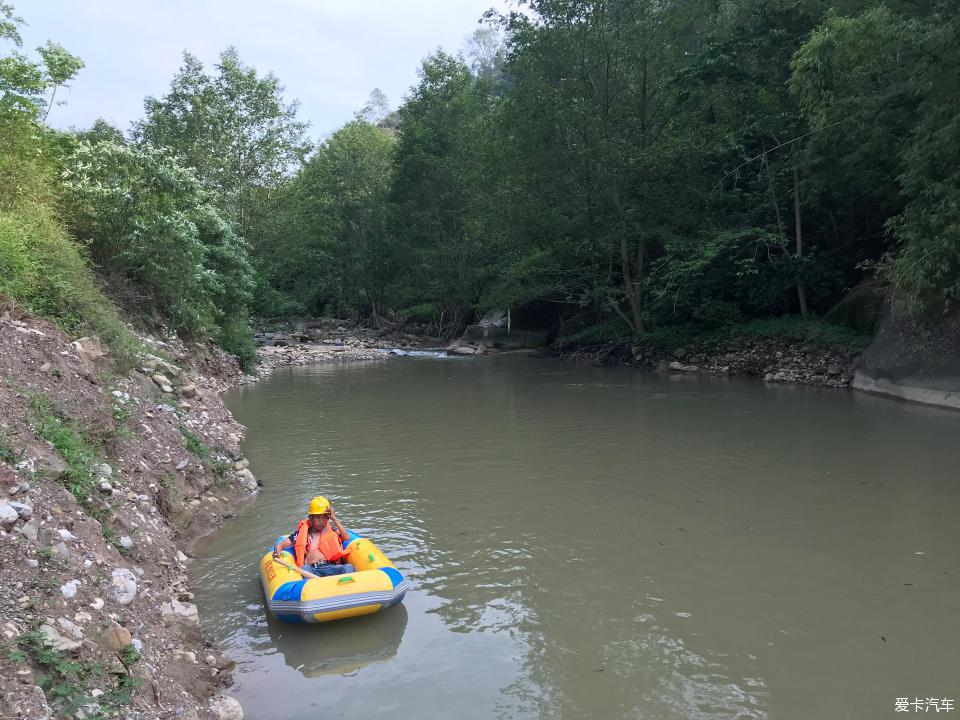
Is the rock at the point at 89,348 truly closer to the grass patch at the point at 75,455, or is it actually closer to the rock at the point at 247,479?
the grass patch at the point at 75,455

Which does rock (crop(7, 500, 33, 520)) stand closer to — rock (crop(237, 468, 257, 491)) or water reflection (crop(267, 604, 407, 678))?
water reflection (crop(267, 604, 407, 678))

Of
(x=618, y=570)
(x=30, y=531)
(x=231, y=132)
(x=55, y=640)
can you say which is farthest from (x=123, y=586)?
(x=231, y=132)

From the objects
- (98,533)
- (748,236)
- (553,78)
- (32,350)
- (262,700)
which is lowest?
(262,700)

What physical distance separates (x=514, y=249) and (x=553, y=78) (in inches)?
Answer: 269

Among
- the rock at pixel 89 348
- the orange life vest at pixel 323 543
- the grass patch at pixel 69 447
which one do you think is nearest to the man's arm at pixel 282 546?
the orange life vest at pixel 323 543

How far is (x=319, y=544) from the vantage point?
6156mm

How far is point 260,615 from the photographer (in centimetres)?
547

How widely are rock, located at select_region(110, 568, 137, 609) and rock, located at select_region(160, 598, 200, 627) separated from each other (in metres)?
0.32

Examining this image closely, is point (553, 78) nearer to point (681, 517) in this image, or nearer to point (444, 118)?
point (444, 118)

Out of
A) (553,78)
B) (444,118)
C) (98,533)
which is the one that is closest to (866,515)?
(98,533)

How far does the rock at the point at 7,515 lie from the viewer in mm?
4082

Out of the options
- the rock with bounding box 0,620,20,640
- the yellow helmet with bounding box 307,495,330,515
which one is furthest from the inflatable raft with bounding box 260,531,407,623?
the rock with bounding box 0,620,20,640

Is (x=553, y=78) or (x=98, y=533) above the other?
(x=553, y=78)

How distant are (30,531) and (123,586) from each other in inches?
26.2
